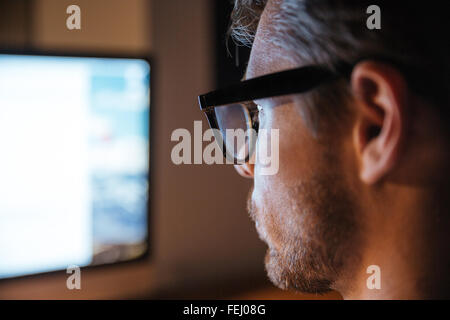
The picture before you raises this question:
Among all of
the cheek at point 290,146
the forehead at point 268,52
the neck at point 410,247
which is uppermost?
the forehead at point 268,52

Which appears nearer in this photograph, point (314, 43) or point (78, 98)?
point (314, 43)

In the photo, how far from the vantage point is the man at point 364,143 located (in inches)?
12.7

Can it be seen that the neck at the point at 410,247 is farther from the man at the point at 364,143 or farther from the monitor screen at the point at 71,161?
the monitor screen at the point at 71,161

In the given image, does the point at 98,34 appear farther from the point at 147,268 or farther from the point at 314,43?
the point at 314,43

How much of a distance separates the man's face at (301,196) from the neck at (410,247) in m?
0.02

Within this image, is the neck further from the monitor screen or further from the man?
the monitor screen

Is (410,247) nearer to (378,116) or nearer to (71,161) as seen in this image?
(378,116)

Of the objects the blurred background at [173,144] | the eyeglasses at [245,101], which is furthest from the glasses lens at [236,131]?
the blurred background at [173,144]

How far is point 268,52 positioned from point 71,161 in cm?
58

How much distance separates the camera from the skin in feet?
1.06

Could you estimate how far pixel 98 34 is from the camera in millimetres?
1156

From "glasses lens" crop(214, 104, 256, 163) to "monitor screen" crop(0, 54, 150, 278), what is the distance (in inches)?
18.7
